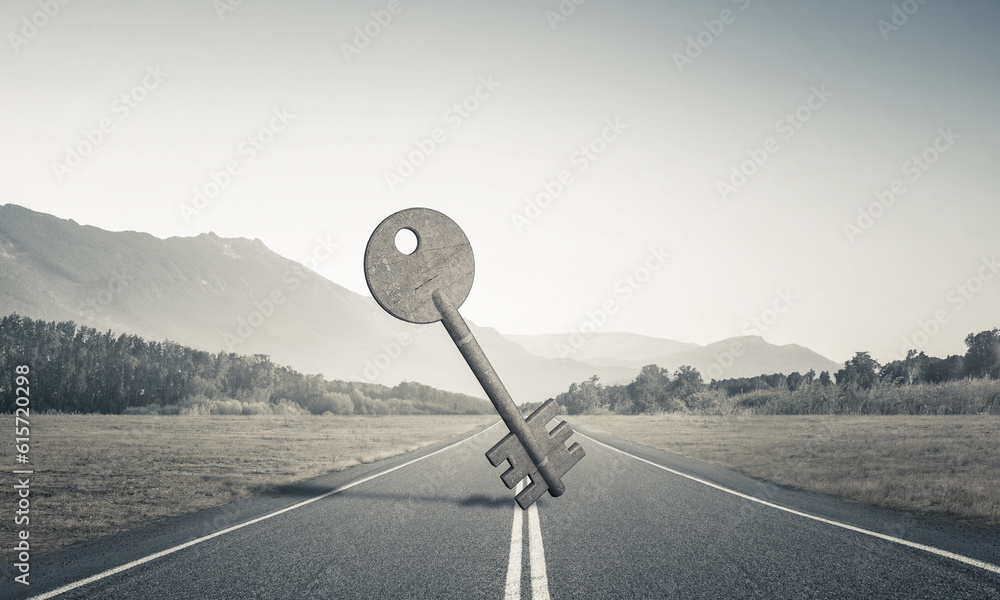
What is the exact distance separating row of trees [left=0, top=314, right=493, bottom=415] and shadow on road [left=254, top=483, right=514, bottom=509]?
68.7 m

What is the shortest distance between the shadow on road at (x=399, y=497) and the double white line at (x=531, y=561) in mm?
1263

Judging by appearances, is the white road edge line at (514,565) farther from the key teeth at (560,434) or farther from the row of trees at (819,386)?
the row of trees at (819,386)

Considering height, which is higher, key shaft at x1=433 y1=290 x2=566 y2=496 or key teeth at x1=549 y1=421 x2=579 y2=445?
key shaft at x1=433 y1=290 x2=566 y2=496

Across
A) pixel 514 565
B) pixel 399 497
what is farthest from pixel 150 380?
pixel 514 565

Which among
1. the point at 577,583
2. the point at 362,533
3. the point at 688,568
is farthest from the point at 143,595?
the point at 688,568

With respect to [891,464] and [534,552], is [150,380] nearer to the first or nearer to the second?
[534,552]

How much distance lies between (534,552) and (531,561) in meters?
0.37

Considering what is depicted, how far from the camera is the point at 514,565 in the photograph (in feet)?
16.1

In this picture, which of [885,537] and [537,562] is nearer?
[537,562]

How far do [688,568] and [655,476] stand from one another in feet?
24.4

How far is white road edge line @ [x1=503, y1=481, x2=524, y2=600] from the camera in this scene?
4129 mm

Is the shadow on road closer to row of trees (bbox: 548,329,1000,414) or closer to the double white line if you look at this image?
the double white line

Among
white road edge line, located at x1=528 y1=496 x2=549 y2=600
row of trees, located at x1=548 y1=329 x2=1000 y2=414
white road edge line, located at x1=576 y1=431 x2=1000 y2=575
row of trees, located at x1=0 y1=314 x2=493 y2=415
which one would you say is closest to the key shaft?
white road edge line, located at x1=528 y1=496 x2=549 y2=600

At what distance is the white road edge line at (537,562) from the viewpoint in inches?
163
